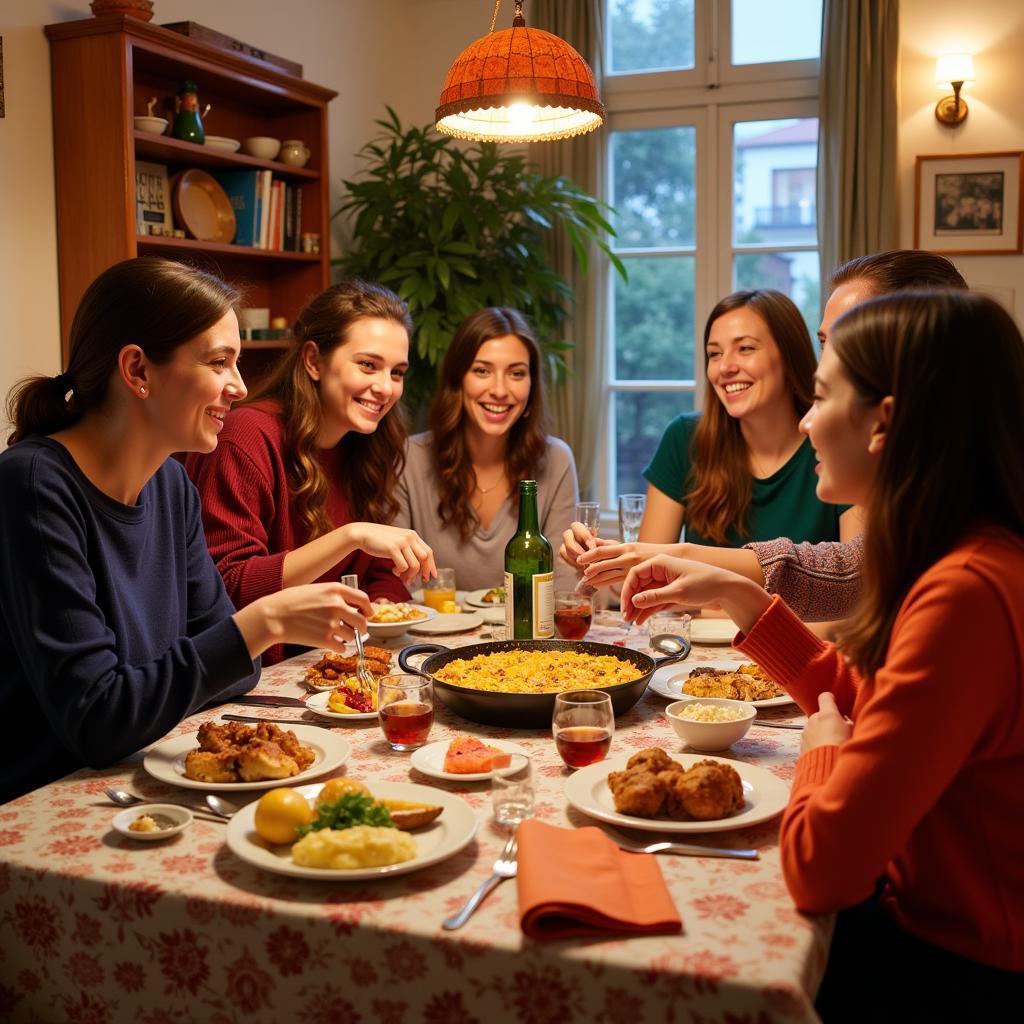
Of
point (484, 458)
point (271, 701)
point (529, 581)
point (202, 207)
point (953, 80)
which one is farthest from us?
point (953, 80)

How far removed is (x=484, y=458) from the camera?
3.55 m

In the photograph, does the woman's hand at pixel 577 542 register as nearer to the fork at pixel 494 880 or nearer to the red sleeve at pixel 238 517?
the red sleeve at pixel 238 517

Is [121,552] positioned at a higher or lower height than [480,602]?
higher

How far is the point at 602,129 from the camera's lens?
17.4 feet

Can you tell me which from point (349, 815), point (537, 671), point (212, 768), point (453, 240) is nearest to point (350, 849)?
point (349, 815)

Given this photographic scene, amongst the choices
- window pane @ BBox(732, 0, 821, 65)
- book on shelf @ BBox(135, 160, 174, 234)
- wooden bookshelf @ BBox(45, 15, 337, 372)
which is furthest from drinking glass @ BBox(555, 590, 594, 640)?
window pane @ BBox(732, 0, 821, 65)

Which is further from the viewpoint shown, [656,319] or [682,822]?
[656,319]

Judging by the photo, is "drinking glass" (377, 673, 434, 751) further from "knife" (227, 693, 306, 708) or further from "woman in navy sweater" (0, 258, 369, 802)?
"knife" (227, 693, 306, 708)

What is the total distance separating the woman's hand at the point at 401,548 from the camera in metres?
2.13

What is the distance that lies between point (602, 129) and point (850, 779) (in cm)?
466

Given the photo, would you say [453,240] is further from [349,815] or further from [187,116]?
[349,815]

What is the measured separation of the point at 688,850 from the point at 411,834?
0.31m

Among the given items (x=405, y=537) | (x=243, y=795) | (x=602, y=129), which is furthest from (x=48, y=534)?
(x=602, y=129)

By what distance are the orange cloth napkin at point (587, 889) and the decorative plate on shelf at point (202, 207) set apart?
324 cm
